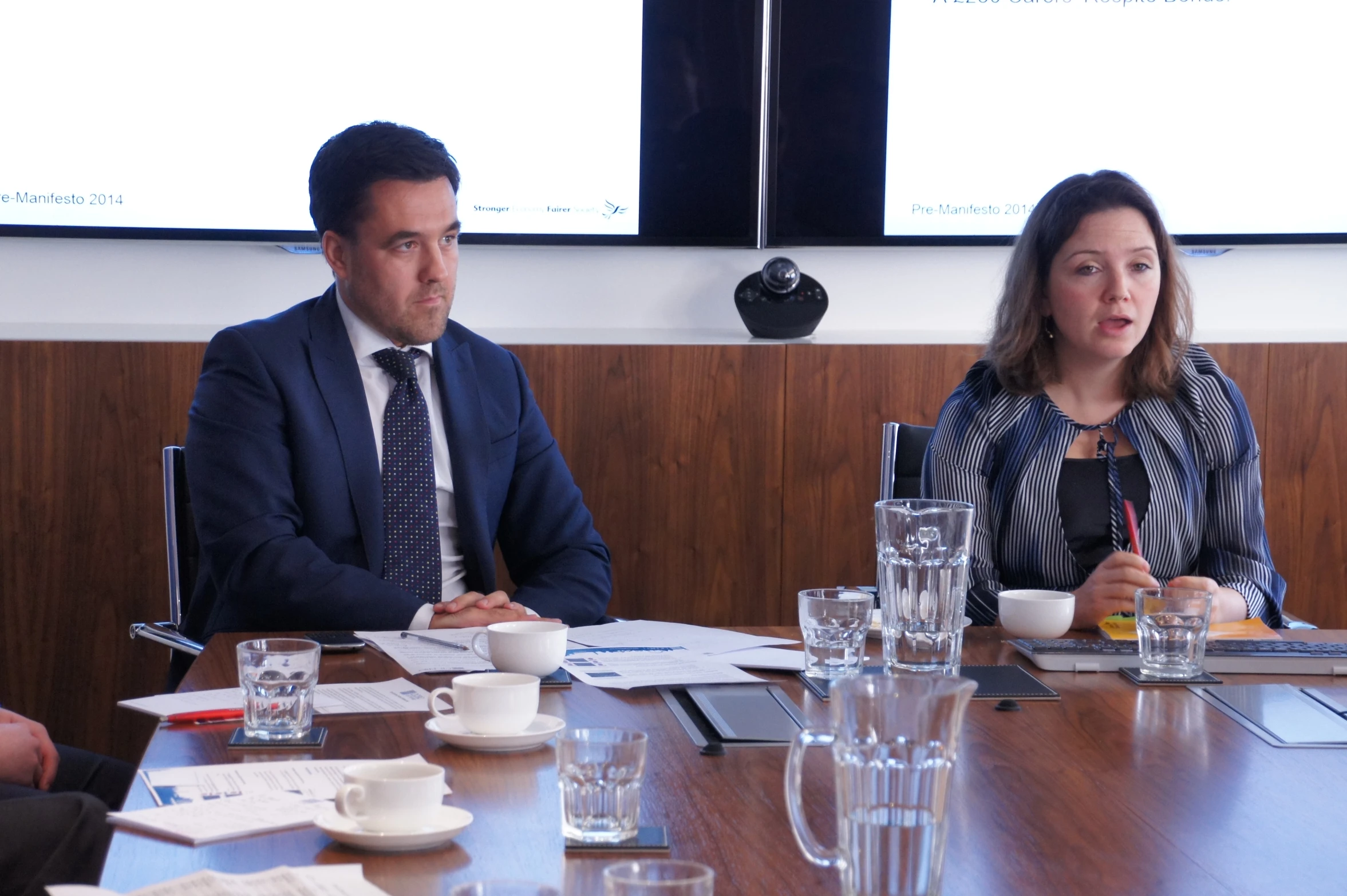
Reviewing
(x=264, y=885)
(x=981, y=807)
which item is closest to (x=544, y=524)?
(x=981, y=807)

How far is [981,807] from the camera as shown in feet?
3.67

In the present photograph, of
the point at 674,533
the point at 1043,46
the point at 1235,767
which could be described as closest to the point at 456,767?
the point at 1235,767

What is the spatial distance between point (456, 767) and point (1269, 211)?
113 inches

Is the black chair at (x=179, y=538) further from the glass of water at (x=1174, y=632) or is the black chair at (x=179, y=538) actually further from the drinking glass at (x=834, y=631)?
the glass of water at (x=1174, y=632)

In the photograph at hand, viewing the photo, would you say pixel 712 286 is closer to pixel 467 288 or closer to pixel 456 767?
pixel 467 288

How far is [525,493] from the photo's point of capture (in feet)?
8.21

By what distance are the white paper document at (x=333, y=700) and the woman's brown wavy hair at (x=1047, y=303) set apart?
1358mm

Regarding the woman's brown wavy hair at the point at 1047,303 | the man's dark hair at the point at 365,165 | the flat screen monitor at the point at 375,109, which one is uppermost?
the flat screen monitor at the point at 375,109

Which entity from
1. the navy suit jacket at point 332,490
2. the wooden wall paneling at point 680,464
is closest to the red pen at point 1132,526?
the navy suit jacket at point 332,490

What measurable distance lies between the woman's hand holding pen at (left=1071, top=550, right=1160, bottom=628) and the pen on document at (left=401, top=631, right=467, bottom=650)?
2.72 feet

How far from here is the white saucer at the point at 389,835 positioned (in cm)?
98

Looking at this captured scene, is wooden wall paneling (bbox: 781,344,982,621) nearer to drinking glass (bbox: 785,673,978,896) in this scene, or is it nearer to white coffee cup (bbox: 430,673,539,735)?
white coffee cup (bbox: 430,673,539,735)

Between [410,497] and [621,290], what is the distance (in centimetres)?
119

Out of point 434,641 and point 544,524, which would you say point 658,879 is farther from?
point 544,524
